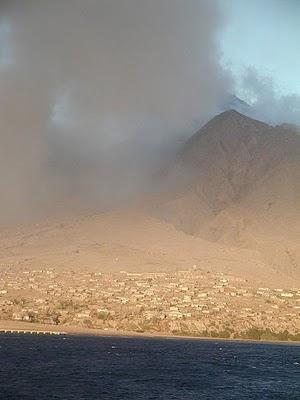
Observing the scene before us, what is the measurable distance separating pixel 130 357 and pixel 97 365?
995 inches

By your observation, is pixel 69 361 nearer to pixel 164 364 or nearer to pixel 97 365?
pixel 97 365

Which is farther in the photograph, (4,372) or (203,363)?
(203,363)

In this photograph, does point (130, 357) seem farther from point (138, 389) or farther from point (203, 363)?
point (138, 389)

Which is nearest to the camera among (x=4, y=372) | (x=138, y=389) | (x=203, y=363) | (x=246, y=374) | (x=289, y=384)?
(x=138, y=389)

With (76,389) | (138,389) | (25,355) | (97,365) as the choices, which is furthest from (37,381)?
(25,355)

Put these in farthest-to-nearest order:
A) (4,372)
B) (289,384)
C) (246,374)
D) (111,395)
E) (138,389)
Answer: (246,374) → (289,384) → (4,372) → (138,389) → (111,395)

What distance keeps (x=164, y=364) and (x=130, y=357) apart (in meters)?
14.5

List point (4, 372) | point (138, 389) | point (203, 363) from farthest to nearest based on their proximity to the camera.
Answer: point (203, 363), point (4, 372), point (138, 389)

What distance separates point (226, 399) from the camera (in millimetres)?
133750

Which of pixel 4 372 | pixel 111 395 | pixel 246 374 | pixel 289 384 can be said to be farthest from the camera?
pixel 246 374

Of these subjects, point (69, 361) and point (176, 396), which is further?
point (69, 361)

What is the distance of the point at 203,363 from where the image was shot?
194 m

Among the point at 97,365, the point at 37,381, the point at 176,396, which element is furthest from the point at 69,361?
the point at 176,396

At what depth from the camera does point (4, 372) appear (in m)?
149
